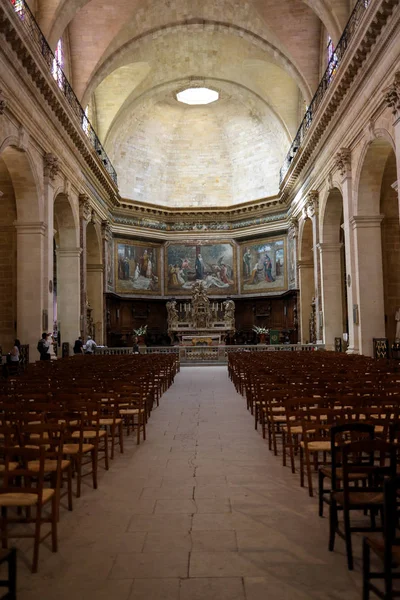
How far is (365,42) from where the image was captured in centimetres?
1603

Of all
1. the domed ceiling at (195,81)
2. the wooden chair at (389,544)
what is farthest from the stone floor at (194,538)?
the domed ceiling at (195,81)

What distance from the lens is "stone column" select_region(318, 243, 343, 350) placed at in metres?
25.2

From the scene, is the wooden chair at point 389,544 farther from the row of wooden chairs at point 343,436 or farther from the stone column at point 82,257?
the stone column at point 82,257

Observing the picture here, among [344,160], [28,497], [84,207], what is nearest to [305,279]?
[344,160]

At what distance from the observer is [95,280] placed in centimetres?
3180

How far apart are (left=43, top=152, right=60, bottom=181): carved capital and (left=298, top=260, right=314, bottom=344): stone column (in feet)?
51.8

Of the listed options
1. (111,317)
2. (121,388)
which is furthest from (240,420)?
(111,317)

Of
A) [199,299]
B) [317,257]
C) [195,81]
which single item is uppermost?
[195,81]

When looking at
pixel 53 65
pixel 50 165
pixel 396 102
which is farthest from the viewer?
pixel 53 65

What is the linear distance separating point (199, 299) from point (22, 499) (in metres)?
29.9

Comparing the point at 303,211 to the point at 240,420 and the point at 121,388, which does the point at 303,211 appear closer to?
the point at 240,420

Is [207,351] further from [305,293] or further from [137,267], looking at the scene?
[137,267]

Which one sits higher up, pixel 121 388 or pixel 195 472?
pixel 121 388

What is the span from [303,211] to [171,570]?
27364 mm
